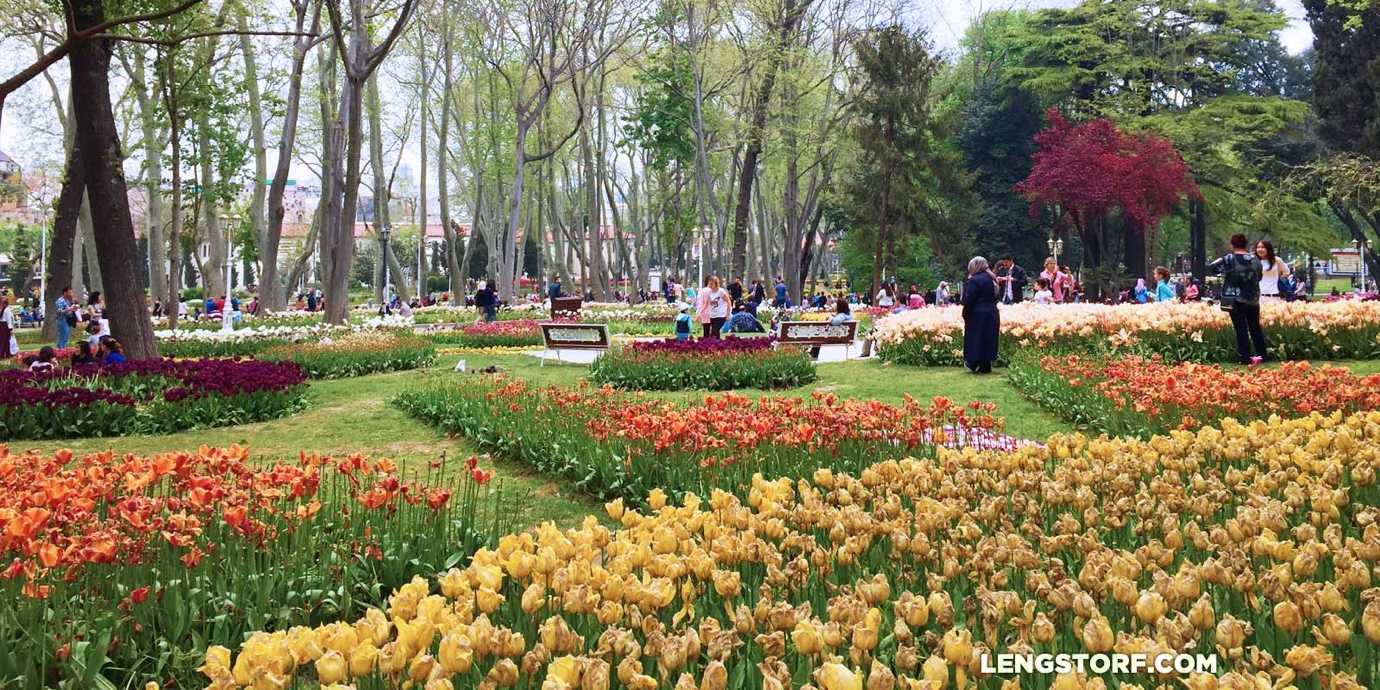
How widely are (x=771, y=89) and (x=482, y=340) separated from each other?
47.2 feet

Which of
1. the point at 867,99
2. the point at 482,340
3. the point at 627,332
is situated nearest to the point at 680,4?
the point at 867,99

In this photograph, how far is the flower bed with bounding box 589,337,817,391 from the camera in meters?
12.3

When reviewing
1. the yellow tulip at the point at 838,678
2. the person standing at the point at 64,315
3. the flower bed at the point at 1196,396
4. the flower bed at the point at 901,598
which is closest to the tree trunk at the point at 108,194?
the person standing at the point at 64,315

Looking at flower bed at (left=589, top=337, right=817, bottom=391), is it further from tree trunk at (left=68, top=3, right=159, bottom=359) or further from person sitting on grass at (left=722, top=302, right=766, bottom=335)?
person sitting on grass at (left=722, top=302, right=766, bottom=335)

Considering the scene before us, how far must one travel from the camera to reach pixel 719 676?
1.90m

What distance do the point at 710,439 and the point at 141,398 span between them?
7361 mm

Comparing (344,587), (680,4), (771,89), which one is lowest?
(344,587)

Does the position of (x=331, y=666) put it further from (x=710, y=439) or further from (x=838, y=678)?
(x=710, y=439)

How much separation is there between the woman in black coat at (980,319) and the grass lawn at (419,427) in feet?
0.97

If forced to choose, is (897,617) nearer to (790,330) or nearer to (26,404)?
(26,404)

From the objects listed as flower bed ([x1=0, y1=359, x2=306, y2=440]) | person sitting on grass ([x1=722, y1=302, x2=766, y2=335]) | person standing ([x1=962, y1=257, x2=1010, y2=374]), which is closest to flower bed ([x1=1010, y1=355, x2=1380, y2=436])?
person standing ([x1=962, y1=257, x2=1010, y2=374])

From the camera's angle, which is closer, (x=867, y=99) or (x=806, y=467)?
(x=806, y=467)

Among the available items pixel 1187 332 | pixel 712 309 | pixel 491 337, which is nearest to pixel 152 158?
pixel 491 337

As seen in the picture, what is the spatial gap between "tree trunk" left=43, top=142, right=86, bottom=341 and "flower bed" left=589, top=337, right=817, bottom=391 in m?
13.7
